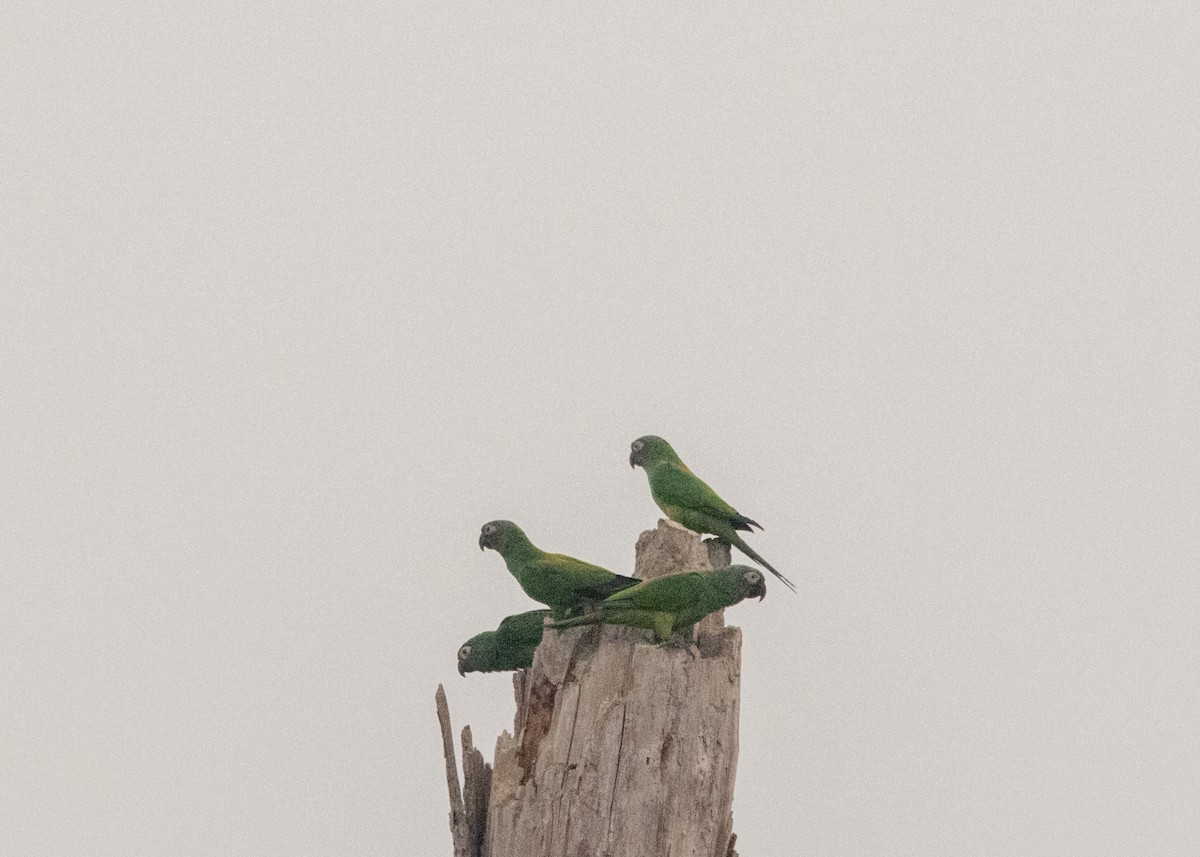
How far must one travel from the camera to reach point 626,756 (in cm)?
630

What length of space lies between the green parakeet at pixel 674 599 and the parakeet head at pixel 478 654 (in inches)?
47.2

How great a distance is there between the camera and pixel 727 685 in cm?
656

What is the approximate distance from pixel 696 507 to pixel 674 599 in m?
1.07

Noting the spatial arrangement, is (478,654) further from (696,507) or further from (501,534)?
(696,507)

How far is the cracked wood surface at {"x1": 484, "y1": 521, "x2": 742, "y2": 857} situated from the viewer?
6.24 metres

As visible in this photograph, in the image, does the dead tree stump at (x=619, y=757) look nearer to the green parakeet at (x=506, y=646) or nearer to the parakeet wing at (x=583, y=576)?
the parakeet wing at (x=583, y=576)

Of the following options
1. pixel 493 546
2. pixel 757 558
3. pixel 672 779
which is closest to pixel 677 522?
pixel 757 558

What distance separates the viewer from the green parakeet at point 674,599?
6.62 m

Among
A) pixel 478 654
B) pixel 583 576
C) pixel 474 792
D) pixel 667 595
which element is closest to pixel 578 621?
pixel 583 576

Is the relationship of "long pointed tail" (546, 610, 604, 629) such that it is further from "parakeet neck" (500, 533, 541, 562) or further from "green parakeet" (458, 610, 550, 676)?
"green parakeet" (458, 610, 550, 676)

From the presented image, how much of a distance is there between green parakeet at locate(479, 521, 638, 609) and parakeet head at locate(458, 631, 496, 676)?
2.28 feet

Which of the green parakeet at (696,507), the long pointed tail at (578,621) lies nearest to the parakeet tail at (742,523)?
the green parakeet at (696,507)

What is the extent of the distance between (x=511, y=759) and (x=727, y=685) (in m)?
1.18

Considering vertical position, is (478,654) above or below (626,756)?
above
